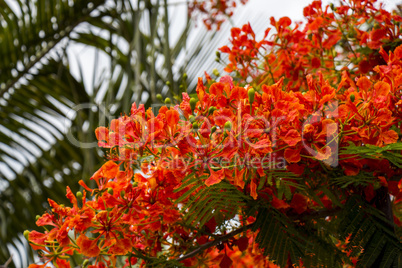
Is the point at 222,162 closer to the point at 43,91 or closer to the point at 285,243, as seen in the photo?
the point at 285,243

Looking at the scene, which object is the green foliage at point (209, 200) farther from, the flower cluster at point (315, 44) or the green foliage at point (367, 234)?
the flower cluster at point (315, 44)

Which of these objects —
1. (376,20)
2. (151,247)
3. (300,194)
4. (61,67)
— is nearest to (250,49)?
(376,20)

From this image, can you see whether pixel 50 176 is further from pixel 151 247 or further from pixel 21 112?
pixel 151 247

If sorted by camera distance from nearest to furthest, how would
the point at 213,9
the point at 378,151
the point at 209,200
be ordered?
the point at 378,151 < the point at 209,200 < the point at 213,9

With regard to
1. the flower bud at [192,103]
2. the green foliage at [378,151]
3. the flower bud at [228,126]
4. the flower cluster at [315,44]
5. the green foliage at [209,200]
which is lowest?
the green foliage at [209,200]

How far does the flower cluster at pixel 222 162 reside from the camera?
681 millimetres

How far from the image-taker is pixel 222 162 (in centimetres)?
69

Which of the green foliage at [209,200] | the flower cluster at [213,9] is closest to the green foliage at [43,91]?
the flower cluster at [213,9]

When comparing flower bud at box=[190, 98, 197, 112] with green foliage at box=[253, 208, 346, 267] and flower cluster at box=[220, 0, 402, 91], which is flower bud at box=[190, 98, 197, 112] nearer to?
green foliage at box=[253, 208, 346, 267]

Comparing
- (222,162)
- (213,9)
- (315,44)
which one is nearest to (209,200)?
(222,162)

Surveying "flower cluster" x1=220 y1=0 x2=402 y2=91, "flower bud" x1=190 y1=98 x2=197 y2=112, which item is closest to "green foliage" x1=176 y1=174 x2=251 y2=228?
"flower bud" x1=190 y1=98 x2=197 y2=112

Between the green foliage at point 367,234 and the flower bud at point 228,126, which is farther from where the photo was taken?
the green foliage at point 367,234

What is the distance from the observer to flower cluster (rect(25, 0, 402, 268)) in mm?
681

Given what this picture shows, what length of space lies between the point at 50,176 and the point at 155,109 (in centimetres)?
105
